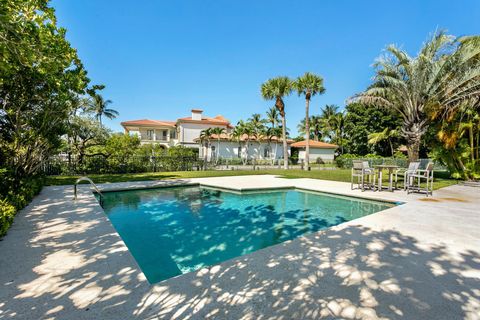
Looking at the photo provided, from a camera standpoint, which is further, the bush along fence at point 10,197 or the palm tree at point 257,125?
the palm tree at point 257,125

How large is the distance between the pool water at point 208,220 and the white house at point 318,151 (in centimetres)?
2763

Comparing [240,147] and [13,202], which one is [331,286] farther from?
[240,147]

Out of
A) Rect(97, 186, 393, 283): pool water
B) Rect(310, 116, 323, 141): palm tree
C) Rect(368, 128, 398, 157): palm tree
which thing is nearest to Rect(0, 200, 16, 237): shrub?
Rect(97, 186, 393, 283): pool water

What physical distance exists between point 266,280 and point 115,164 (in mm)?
17035

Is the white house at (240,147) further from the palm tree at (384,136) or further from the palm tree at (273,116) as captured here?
the palm tree at (384,136)

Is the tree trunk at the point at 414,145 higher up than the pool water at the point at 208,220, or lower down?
higher up

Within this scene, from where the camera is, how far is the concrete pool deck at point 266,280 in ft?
7.23

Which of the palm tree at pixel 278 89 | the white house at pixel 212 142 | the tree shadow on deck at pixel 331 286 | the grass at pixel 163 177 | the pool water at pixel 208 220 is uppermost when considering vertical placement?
the palm tree at pixel 278 89

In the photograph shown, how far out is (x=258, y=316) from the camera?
214 cm

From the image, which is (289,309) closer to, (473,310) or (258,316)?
(258,316)

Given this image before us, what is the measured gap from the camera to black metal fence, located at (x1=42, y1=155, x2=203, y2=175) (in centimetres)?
1503

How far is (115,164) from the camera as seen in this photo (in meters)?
16.7

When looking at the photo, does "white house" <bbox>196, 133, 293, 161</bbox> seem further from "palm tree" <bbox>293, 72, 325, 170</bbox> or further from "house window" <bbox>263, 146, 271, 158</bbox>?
"palm tree" <bbox>293, 72, 325, 170</bbox>

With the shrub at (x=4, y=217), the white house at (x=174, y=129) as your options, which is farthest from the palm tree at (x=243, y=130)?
the shrub at (x=4, y=217)
